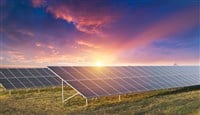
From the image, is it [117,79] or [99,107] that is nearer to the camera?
[99,107]

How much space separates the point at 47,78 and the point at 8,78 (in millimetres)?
3805


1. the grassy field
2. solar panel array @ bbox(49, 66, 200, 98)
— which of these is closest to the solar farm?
solar panel array @ bbox(49, 66, 200, 98)

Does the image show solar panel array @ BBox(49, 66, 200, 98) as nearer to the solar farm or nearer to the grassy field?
the solar farm

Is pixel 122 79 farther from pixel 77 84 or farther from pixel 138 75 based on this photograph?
pixel 77 84

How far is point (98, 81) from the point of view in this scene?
682 inches

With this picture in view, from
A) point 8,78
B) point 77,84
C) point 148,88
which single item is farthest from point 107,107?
point 8,78

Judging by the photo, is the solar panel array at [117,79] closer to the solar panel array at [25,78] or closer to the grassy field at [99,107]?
the grassy field at [99,107]

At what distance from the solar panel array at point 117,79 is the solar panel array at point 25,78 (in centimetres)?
634

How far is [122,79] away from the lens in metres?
19.0

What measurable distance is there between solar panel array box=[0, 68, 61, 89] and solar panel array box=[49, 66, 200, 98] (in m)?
6.34

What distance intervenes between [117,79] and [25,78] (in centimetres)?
936

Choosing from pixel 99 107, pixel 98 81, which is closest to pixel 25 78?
pixel 98 81

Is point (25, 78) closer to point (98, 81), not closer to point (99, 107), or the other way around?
point (98, 81)

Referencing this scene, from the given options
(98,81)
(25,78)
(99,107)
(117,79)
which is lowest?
(99,107)
